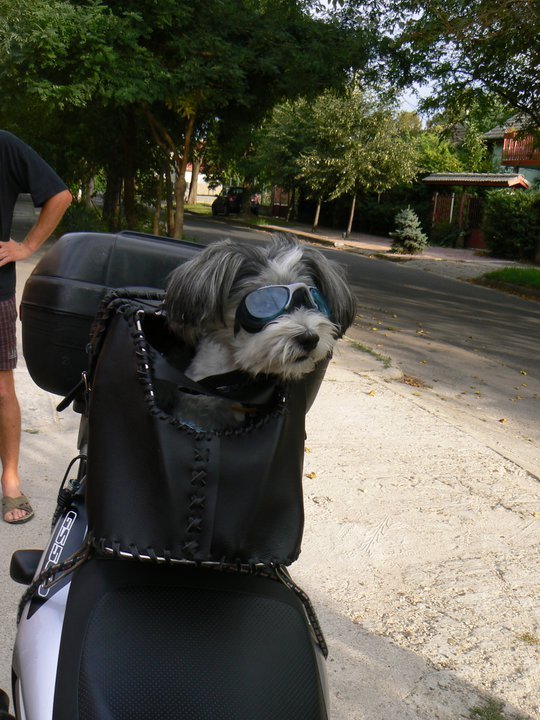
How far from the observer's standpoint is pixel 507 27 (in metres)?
12.8

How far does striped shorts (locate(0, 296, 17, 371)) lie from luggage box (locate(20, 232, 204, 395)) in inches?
53.9

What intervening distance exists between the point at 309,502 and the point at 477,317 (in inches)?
396

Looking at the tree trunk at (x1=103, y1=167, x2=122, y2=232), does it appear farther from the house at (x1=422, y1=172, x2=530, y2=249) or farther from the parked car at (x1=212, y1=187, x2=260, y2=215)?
the parked car at (x1=212, y1=187, x2=260, y2=215)

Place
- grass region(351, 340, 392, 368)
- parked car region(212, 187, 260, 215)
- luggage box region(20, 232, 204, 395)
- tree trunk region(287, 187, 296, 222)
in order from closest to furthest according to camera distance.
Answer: luggage box region(20, 232, 204, 395)
grass region(351, 340, 392, 368)
tree trunk region(287, 187, 296, 222)
parked car region(212, 187, 260, 215)

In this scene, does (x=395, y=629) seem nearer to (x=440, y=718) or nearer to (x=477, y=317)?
(x=440, y=718)

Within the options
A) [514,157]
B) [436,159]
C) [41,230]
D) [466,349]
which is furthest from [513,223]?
[41,230]

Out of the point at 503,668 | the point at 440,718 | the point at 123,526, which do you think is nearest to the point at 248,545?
the point at 123,526

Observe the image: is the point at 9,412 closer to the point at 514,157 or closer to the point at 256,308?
the point at 256,308

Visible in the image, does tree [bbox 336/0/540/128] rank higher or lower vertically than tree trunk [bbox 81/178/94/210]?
higher

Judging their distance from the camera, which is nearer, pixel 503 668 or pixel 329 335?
pixel 329 335

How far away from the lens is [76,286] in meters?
2.39

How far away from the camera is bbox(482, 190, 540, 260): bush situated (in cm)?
2755

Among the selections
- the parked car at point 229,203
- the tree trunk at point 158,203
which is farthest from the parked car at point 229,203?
the tree trunk at point 158,203

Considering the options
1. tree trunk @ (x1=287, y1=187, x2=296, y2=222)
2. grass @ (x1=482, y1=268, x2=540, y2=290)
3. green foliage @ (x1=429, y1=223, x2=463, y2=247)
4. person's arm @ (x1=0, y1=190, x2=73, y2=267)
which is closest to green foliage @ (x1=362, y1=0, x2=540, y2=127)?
grass @ (x1=482, y1=268, x2=540, y2=290)
